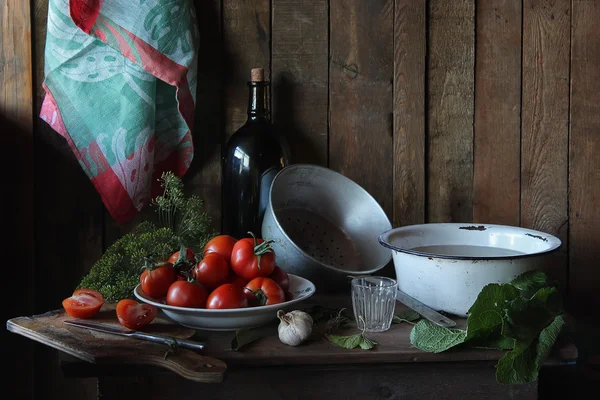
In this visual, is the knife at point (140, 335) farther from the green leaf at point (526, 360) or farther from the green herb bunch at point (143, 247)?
the green leaf at point (526, 360)

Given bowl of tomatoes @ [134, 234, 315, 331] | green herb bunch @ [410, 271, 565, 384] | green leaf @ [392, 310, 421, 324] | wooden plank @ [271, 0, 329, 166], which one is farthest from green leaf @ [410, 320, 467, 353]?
wooden plank @ [271, 0, 329, 166]

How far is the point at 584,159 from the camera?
1742mm

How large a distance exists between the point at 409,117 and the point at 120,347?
94 cm

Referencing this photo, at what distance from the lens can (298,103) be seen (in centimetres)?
172

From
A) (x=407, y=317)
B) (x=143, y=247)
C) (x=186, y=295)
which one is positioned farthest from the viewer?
(x=143, y=247)

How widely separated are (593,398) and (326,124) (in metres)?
0.91

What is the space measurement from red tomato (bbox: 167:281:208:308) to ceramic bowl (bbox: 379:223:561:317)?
1.27 ft

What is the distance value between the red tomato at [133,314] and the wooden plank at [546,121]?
101cm

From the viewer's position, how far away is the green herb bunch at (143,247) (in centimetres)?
139

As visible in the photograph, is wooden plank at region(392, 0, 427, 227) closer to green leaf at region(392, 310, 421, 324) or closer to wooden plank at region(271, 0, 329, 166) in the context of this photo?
wooden plank at region(271, 0, 329, 166)

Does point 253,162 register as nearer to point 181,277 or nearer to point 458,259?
point 181,277

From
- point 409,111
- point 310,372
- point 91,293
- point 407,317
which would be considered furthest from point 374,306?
point 409,111

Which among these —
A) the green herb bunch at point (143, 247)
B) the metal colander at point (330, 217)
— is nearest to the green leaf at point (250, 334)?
the green herb bunch at point (143, 247)

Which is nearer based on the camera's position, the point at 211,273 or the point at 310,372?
the point at 310,372
